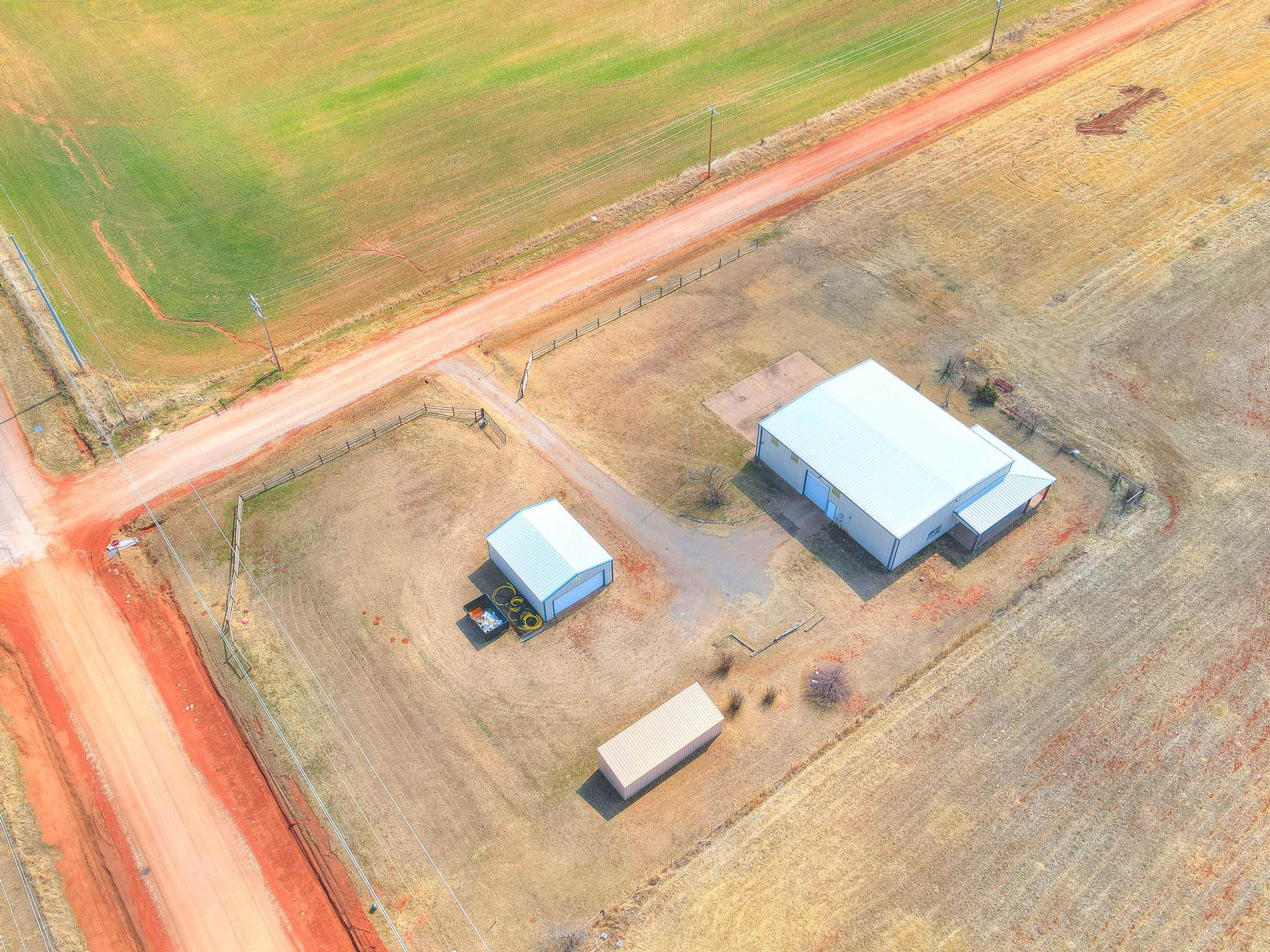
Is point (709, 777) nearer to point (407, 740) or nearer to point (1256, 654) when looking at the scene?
point (407, 740)

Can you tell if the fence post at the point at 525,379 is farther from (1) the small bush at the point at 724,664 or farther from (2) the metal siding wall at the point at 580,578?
(1) the small bush at the point at 724,664

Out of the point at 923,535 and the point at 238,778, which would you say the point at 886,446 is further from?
the point at 238,778

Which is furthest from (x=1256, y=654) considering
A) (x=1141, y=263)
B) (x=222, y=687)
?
(x=222, y=687)

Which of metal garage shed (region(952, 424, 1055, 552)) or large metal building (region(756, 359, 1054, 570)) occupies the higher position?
large metal building (region(756, 359, 1054, 570))

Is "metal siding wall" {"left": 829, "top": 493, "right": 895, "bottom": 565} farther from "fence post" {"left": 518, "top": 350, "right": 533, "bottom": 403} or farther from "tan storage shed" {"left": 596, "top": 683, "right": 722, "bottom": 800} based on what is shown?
"fence post" {"left": 518, "top": 350, "right": 533, "bottom": 403}

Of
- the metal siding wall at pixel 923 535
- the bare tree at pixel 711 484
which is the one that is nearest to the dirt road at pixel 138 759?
the bare tree at pixel 711 484

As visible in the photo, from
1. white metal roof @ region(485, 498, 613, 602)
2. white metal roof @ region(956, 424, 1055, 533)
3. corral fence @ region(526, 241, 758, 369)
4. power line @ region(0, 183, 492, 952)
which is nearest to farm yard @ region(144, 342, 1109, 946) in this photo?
power line @ region(0, 183, 492, 952)

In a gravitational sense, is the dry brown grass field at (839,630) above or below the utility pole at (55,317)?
below
